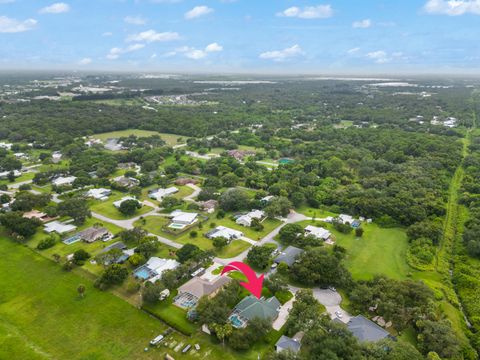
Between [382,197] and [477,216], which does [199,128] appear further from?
[477,216]

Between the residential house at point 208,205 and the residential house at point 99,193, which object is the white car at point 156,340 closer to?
the residential house at point 208,205

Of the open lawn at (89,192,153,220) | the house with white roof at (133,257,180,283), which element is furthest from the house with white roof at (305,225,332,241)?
the open lawn at (89,192,153,220)

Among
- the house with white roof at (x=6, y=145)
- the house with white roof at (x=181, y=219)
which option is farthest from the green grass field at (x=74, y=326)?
the house with white roof at (x=6, y=145)

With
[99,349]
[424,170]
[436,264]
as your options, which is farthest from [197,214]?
[424,170]

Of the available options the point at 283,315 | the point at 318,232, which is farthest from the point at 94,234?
the point at 318,232

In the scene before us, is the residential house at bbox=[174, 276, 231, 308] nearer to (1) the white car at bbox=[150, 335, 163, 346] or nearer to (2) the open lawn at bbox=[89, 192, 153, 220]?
(1) the white car at bbox=[150, 335, 163, 346]

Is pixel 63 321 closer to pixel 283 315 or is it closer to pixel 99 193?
pixel 283 315

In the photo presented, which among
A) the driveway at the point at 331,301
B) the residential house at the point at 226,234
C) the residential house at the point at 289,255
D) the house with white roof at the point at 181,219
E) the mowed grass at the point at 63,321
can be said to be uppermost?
the residential house at the point at 289,255
